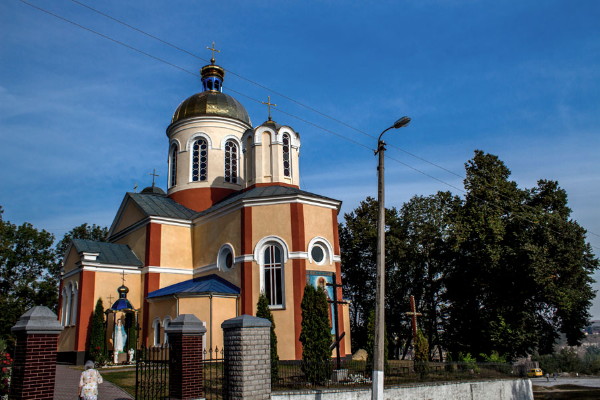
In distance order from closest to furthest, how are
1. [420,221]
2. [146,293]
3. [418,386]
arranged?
[418,386] → [146,293] → [420,221]

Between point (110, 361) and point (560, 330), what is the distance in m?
22.0

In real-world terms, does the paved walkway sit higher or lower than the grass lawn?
lower

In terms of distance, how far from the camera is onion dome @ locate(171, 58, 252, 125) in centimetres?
2645

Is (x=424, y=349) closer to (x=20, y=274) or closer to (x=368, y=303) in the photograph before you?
(x=368, y=303)

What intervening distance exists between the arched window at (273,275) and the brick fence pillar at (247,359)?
9.34m

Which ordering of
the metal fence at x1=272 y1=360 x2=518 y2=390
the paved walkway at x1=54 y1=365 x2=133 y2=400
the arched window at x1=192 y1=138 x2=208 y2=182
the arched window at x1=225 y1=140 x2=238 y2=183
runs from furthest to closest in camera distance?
the arched window at x1=225 y1=140 x2=238 y2=183, the arched window at x1=192 y1=138 x2=208 y2=182, the metal fence at x1=272 y1=360 x2=518 y2=390, the paved walkway at x1=54 y1=365 x2=133 y2=400

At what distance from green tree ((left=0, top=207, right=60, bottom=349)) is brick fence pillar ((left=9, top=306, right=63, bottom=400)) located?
31254 mm

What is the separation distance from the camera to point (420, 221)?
30.2 meters

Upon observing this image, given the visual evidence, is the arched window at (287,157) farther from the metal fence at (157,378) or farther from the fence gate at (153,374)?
the fence gate at (153,374)

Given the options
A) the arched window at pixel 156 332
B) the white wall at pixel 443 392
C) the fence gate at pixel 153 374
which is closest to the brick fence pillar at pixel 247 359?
the fence gate at pixel 153 374

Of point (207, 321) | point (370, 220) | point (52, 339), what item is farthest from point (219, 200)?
point (52, 339)

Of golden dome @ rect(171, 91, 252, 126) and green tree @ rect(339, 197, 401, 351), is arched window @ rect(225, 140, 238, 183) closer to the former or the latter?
golden dome @ rect(171, 91, 252, 126)

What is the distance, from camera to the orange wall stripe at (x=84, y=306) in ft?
67.6

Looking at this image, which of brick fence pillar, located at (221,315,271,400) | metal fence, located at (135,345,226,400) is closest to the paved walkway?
metal fence, located at (135,345,226,400)
